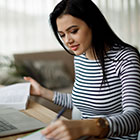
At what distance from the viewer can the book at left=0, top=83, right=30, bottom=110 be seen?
147 cm

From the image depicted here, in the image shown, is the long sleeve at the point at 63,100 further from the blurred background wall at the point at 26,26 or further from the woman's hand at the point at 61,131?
the blurred background wall at the point at 26,26

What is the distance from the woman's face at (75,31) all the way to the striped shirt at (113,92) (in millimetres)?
140

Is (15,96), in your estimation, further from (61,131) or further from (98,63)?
(61,131)

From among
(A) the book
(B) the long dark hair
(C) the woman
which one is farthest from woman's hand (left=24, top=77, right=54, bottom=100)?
(B) the long dark hair

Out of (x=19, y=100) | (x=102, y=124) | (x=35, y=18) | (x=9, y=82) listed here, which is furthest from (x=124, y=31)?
(x=102, y=124)

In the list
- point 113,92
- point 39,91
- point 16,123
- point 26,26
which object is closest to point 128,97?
point 113,92

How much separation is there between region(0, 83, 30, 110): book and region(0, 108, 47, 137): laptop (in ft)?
0.49

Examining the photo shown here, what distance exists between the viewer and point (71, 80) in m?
3.74

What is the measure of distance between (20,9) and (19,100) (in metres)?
2.62

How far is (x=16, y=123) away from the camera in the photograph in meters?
1.13

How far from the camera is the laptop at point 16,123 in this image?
1.04 metres

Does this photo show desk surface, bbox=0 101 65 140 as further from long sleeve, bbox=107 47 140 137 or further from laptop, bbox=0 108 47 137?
long sleeve, bbox=107 47 140 137

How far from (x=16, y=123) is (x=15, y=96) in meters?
0.39

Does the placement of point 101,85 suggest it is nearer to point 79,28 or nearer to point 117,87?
point 117,87
